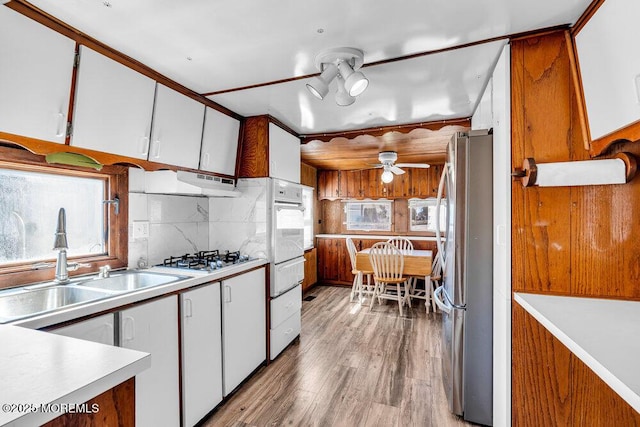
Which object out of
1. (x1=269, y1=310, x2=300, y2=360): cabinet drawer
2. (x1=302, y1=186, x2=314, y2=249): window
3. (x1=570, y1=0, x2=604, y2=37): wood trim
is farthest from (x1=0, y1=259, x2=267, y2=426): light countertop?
(x1=302, y1=186, x2=314, y2=249): window

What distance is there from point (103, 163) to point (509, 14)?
2194mm

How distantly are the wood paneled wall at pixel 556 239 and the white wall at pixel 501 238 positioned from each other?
3 cm

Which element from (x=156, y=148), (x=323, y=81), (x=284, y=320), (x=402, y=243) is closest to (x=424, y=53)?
(x=323, y=81)

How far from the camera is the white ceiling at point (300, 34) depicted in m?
1.30

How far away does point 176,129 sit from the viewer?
2.08 m

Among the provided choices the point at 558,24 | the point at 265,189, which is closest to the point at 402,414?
the point at 265,189

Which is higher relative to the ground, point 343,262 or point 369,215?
point 369,215

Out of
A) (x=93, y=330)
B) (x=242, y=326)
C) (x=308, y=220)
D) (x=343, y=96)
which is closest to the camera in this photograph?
(x=93, y=330)

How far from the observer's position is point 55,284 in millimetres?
1623

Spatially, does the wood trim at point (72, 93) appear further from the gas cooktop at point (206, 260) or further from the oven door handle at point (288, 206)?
the oven door handle at point (288, 206)

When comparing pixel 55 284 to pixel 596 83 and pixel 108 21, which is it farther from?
pixel 596 83

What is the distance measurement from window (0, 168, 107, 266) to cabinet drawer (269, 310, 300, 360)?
1538 mm

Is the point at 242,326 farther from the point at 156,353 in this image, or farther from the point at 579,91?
the point at 579,91

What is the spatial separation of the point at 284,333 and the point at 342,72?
2.33m
